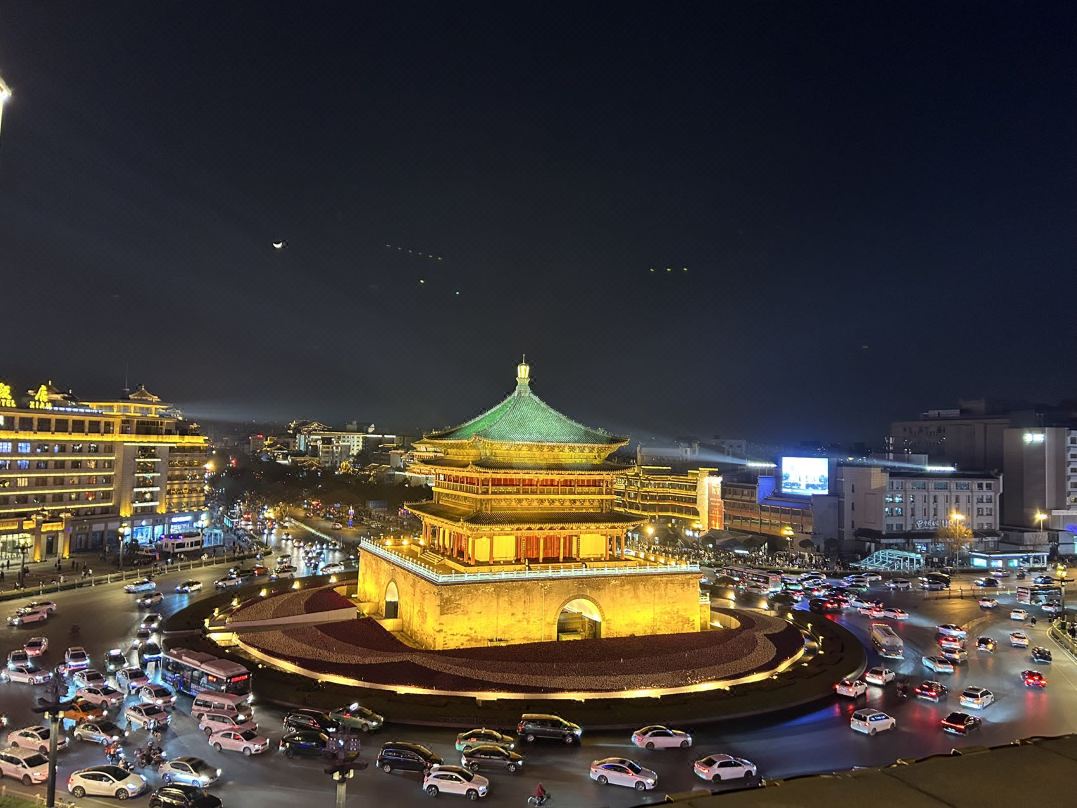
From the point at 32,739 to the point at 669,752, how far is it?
59.5 feet

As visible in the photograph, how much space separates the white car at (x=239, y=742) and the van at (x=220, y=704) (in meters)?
1.88

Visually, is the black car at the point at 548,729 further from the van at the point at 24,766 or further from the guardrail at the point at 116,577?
the guardrail at the point at 116,577

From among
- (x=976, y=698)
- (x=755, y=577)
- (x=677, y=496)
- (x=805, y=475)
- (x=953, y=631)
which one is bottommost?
(x=755, y=577)

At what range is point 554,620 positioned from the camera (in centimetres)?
3266

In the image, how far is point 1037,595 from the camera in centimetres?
4838

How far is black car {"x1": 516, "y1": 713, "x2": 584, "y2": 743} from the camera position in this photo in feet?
72.1

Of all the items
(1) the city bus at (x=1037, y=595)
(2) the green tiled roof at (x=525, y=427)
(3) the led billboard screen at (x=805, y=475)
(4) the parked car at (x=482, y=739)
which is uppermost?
(2) the green tiled roof at (x=525, y=427)

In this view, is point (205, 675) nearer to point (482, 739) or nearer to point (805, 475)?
point (482, 739)

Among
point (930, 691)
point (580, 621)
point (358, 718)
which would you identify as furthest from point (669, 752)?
point (580, 621)

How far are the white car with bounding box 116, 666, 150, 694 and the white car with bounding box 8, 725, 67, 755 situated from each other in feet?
16.2

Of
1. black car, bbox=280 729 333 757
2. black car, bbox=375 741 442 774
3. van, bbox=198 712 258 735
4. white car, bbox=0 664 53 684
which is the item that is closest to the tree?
black car, bbox=375 741 442 774

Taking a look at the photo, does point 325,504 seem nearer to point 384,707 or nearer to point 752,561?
point 752,561

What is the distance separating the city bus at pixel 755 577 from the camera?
51.2 meters

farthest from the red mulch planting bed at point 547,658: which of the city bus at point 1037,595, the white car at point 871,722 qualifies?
the city bus at point 1037,595
